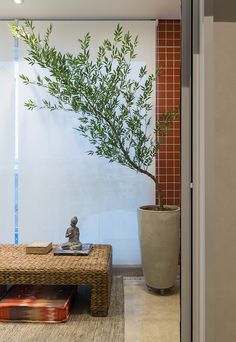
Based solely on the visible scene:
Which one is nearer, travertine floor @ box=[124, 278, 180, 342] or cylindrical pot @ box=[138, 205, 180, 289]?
travertine floor @ box=[124, 278, 180, 342]

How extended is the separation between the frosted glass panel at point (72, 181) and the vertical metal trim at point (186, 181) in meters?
2.02

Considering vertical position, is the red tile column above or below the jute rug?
above

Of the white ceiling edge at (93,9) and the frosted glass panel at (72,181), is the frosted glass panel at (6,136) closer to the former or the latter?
the frosted glass panel at (72,181)

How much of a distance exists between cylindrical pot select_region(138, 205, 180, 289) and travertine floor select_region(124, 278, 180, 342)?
5.2 inches

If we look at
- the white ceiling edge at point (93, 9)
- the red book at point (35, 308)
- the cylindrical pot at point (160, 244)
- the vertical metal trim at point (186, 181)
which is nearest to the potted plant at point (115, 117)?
the cylindrical pot at point (160, 244)

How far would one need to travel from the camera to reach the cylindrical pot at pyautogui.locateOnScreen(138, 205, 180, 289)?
2779 millimetres

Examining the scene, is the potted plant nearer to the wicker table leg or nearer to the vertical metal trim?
the wicker table leg

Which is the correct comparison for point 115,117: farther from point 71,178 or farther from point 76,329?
point 76,329

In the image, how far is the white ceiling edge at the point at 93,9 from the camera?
119 inches

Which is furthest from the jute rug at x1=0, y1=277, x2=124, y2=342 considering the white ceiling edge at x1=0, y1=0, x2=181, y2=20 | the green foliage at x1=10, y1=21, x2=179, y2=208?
the white ceiling edge at x1=0, y1=0, x2=181, y2=20

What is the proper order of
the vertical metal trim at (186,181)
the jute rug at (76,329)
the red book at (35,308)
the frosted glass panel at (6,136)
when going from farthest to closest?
1. the frosted glass panel at (6,136)
2. the red book at (35,308)
3. the jute rug at (76,329)
4. the vertical metal trim at (186,181)

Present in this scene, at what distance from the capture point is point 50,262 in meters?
2.55

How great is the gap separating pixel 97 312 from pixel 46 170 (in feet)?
4.95

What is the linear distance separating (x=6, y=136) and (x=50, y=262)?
1463 millimetres
